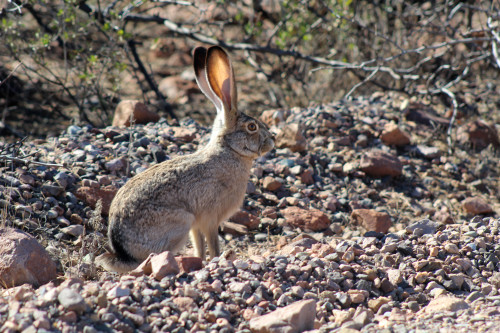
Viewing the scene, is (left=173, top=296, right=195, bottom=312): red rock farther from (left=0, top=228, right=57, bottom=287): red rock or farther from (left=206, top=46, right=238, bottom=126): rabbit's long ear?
(left=206, top=46, right=238, bottom=126): rabbit's long ear

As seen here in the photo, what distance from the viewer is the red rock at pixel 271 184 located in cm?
659

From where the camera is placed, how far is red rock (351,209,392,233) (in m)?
6.05

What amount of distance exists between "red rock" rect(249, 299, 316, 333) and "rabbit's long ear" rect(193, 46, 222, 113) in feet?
7.83

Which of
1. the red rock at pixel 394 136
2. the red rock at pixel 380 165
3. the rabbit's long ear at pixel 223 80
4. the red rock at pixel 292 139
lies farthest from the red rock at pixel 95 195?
the red rock at pixel 394 136

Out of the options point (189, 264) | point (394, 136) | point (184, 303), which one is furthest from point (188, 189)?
point (394, 136)

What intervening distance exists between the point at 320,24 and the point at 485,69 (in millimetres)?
2953

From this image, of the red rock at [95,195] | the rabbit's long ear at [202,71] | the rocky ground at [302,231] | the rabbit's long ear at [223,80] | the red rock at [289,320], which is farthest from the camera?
the red rock at [95,195]

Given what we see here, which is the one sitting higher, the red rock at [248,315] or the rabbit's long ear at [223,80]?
the rabbit's long ear at [223,80]

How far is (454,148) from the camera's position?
8.05m

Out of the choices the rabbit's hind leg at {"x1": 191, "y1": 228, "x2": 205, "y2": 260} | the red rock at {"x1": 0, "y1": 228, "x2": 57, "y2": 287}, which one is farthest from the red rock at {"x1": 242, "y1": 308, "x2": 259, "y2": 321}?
the rabbit's hind leg at {"x1": 191, "y1": 228, "x2": 205, "y2": 260}

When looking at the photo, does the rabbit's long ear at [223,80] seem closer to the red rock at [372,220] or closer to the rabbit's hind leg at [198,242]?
the rabbit's hind leg at [198,242]

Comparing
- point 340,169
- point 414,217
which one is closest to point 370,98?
point 340,169

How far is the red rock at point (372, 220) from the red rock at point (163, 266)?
282 centimetres

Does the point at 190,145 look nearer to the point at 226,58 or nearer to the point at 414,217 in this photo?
the point at 226,58
